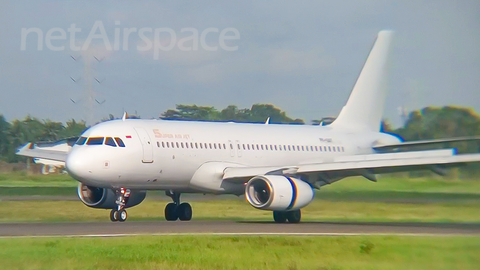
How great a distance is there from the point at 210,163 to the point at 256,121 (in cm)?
1124

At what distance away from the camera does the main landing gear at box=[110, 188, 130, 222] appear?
94.9 feet

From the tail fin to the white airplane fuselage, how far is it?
324 centimetres

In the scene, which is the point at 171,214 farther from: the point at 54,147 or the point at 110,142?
the point at 54,147

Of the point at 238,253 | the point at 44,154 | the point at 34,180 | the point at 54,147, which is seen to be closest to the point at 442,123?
the point at 238,253

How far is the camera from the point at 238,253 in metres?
17.8

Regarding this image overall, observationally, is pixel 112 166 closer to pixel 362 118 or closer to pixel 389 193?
pixel 389 193

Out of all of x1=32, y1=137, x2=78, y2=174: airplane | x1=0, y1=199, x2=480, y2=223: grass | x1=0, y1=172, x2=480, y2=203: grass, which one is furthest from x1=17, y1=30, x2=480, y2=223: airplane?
x1=32, y1=137, x2=78, y2=174: airplane

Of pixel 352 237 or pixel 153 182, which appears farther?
pixel 153 182

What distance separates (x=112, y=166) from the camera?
28406 millimetres

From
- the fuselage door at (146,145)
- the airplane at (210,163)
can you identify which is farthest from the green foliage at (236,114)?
the fuselage door at (146,145)

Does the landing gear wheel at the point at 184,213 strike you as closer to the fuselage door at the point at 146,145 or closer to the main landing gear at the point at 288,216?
the main landing gear at the point at 288,216

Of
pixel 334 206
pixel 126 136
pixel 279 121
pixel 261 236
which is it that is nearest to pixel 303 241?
pixel 261 236

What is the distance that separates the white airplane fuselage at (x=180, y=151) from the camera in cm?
2842

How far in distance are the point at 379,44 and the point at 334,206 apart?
10.2 meters
